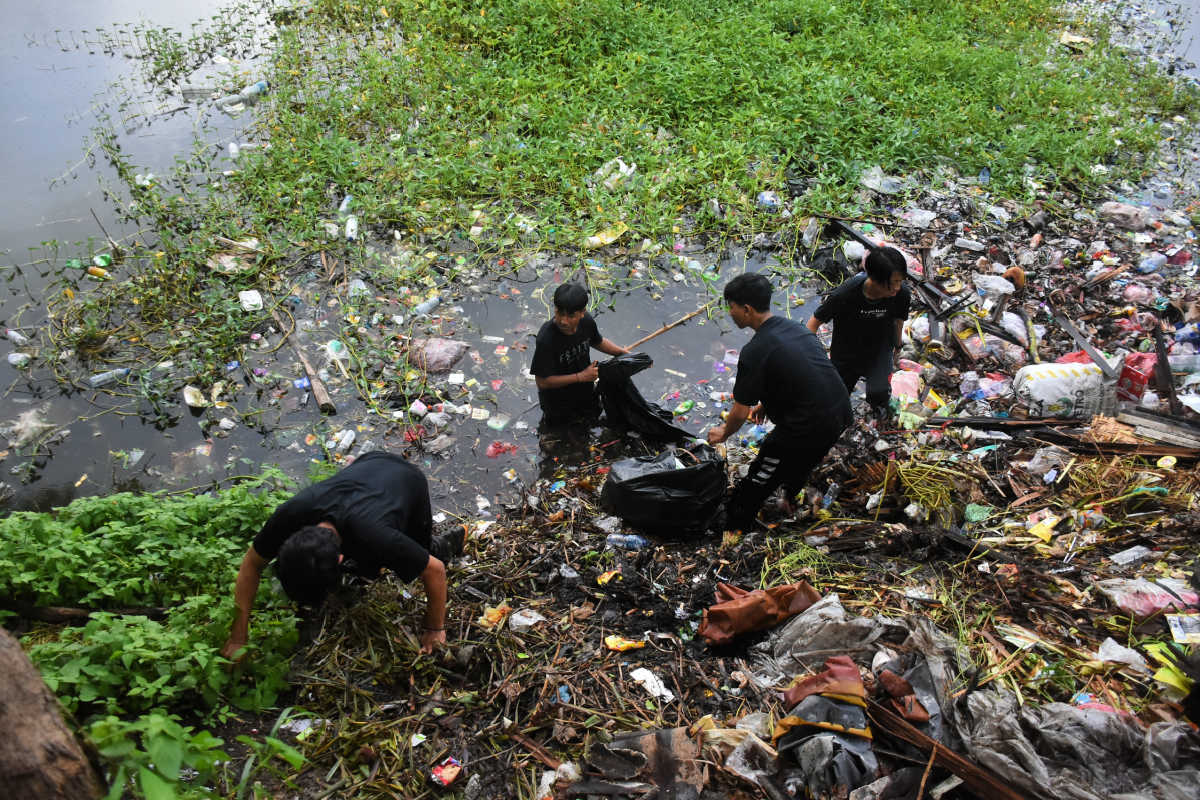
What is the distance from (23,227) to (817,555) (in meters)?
6.29

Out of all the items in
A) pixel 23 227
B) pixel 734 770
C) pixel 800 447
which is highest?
pixel 23 227

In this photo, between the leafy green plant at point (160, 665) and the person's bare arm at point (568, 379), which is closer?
the leafy green plant at point (160, 665)

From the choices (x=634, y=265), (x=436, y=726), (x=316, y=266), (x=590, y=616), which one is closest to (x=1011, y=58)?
(x=634, y=265)

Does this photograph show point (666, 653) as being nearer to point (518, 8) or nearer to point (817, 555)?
point (817, 555)

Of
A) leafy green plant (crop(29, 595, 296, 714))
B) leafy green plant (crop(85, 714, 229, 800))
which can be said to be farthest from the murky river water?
leafy green plant (crop(85, 714, 229, 800))

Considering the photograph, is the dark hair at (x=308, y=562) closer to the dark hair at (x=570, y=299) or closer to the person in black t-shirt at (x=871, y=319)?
the dark hair at (x=570, y=299)

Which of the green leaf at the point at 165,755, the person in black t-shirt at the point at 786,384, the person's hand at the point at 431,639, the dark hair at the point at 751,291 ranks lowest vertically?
the person's hand at the point at 431,639

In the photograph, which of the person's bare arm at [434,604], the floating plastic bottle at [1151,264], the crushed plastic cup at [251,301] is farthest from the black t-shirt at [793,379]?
the floating plastic bottle at [1151,264]

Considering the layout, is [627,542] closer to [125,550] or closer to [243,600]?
[243,600]

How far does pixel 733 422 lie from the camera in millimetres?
3598

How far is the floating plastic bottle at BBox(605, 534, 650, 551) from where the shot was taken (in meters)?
3.75

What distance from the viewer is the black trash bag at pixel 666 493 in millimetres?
3652

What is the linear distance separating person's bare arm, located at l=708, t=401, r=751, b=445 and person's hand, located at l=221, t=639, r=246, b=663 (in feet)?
7.30

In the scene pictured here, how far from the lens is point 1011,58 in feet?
25.9
